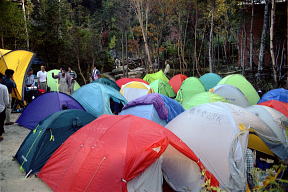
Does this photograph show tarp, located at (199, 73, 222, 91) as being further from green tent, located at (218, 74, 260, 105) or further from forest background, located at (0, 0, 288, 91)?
green tent, located at (218, 74, 260, 105)

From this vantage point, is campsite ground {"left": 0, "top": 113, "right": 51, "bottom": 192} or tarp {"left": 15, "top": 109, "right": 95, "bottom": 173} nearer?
campsite ground {"left": 0, "top": 113, "right": 51, "bottom": 192}

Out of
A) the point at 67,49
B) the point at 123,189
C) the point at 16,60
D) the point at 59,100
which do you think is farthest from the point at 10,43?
the point at 123,189

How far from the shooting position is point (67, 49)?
22312mm

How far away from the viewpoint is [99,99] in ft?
32.1

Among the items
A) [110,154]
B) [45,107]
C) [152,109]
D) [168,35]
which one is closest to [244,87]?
[152,109]

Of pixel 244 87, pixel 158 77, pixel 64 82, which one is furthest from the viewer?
pixel 158 77

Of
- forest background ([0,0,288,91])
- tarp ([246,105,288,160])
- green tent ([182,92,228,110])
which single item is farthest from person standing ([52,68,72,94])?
tarp ([246,105,288,160])

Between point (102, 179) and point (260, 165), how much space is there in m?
3.41

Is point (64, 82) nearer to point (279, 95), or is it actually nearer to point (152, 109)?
point (152, 109)

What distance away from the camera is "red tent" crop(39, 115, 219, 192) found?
15.0 ft

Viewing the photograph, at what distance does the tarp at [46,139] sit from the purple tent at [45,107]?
6.90ft

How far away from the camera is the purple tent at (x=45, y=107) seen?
8.68m

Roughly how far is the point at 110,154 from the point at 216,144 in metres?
1.95

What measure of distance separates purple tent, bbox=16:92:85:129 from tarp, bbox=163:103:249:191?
391 centimetres
